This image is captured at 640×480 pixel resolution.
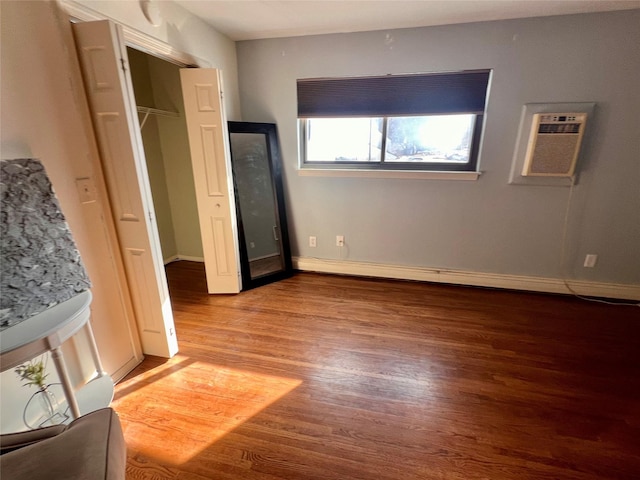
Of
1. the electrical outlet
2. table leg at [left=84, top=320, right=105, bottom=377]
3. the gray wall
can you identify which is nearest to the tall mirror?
the gray wall

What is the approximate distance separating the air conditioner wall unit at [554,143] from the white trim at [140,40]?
2.82 meters

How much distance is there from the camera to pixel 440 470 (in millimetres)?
1303

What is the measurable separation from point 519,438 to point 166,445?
69.0 inches

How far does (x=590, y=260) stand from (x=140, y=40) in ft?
13.0

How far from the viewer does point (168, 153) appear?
3.26m

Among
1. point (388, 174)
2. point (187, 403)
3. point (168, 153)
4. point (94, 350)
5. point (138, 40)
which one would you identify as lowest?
point (187, 403)

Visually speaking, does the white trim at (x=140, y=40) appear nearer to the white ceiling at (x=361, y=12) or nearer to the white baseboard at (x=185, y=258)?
the white ceiling at (x=361, y=12)

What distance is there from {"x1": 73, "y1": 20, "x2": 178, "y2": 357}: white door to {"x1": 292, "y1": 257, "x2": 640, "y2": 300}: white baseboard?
1.66m

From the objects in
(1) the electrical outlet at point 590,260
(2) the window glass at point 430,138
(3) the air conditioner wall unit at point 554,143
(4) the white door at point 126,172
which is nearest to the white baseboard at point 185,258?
(4) the white door at point 126,172

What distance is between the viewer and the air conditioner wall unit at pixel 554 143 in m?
2.31

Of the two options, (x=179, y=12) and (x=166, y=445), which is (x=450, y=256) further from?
(x=179, y=12)

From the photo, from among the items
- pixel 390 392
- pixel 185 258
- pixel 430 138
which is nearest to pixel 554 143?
pixel 430 138

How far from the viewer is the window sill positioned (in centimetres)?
266

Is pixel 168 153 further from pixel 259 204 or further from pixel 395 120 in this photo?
pixel 395 120
